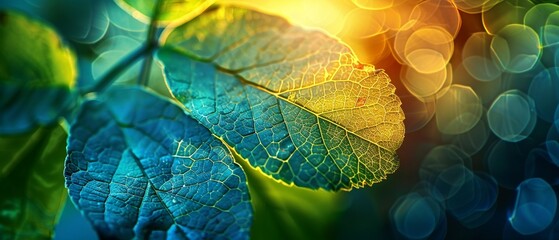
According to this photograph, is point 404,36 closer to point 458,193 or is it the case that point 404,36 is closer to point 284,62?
point 458,193

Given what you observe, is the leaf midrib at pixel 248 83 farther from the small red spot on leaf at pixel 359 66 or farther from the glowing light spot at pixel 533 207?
the glowing light spot at pixel 533 207

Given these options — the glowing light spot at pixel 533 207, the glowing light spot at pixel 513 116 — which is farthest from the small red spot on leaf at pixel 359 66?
the glowing light spot at pixel 533 207

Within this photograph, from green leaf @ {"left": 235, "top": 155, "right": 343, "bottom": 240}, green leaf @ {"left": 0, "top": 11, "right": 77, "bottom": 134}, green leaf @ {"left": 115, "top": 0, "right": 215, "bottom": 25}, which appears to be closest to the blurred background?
green leaf @ {"left": 235, "top": 155, "right": 343, "bottom": 240}

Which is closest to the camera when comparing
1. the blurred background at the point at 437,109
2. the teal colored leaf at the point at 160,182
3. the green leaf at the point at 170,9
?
the teal colored leaf at the point at 160,182

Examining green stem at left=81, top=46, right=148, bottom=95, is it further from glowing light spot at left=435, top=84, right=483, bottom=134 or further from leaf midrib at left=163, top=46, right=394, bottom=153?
glowing light spot at left=435, top=84, right=483, bottom=134

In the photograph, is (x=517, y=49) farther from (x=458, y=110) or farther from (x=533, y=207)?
(x=533, y=207)

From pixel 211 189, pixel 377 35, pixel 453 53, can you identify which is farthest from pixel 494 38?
pixel 211 189

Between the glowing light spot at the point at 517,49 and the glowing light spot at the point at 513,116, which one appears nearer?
the glowing light spot at the point at 517,49
